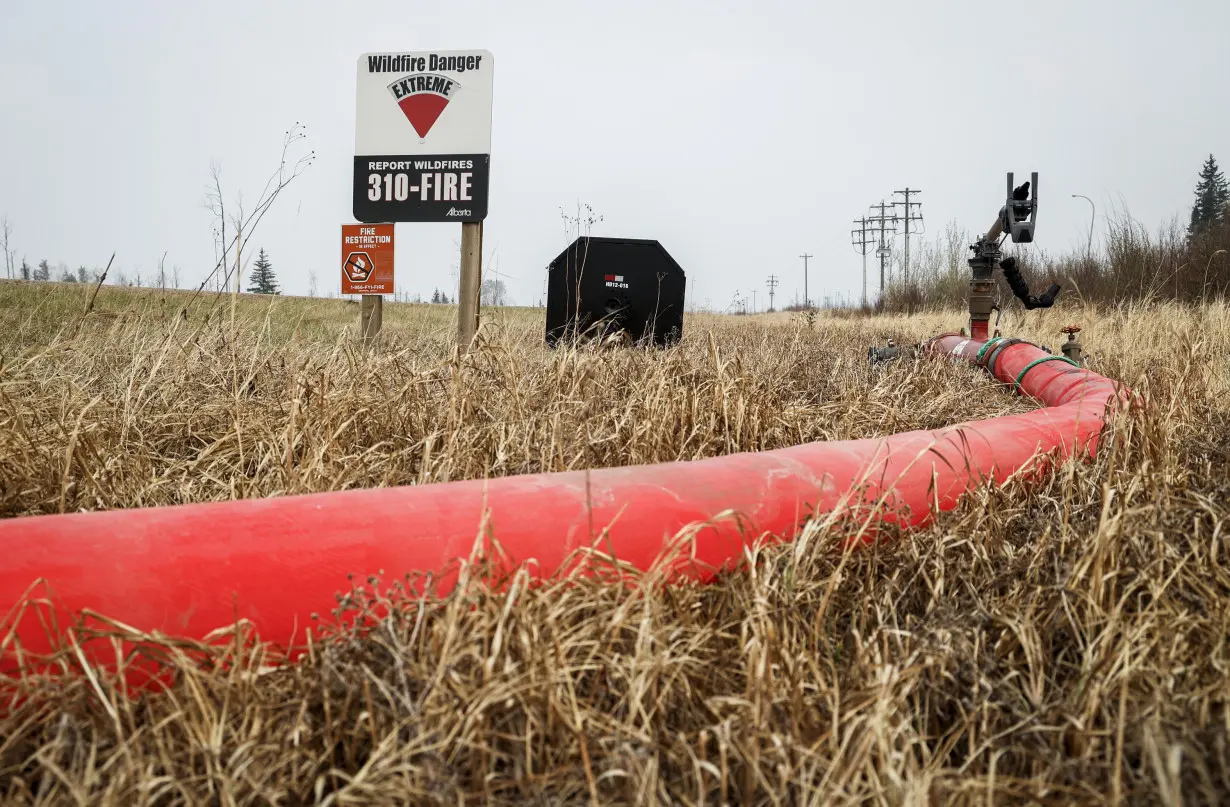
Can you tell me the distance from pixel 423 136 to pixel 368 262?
8.30 ft

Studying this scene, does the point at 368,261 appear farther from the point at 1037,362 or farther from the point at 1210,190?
the point at 1210,190

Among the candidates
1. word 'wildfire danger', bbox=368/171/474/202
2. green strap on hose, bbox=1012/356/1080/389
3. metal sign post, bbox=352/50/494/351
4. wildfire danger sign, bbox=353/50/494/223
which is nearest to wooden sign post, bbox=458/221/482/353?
metal sign post, bbox=352/50/494/351

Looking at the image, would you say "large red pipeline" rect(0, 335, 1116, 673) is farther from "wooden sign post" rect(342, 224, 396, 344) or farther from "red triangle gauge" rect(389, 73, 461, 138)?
"wooden sign post" rect(342, 224, 396, 344)

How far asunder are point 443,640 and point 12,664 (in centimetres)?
75

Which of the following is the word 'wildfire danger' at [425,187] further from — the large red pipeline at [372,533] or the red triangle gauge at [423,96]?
the large red pipeline at [372,533]

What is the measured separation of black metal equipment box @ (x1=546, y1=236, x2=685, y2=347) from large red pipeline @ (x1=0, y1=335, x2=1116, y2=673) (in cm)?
661

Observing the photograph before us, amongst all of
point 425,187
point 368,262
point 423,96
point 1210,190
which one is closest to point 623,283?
point 368,262

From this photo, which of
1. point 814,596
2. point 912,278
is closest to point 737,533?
point 814,596

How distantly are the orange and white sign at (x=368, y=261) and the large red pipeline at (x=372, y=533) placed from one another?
6320 mm

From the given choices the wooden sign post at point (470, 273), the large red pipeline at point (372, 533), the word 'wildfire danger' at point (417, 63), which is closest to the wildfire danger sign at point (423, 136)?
the word 'wildfire danger' at point (417, 63)

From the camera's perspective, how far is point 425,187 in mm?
5832

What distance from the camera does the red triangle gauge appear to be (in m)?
5.68

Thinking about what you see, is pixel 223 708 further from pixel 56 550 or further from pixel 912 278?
pixel 912 278

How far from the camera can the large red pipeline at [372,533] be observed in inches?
61.3
